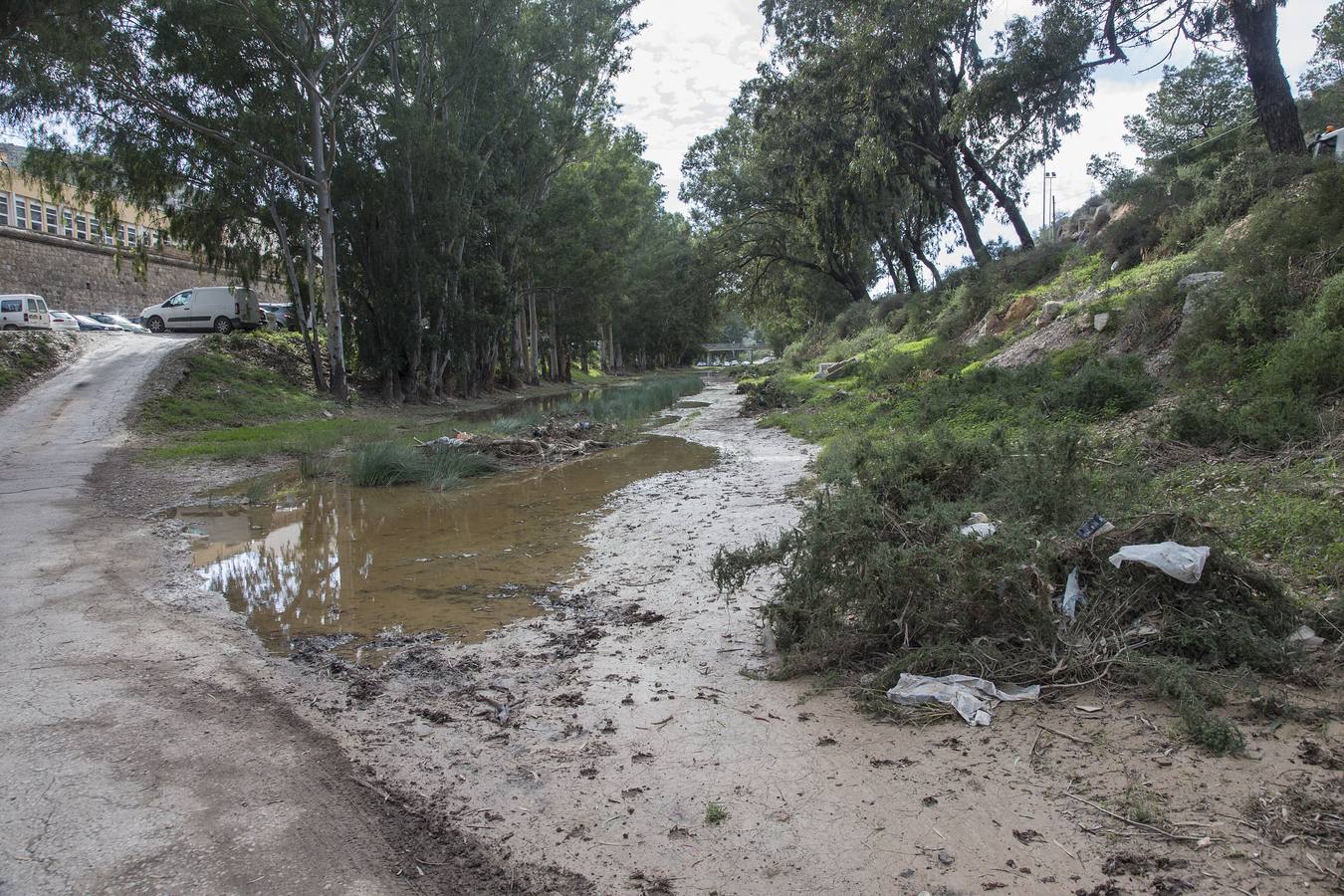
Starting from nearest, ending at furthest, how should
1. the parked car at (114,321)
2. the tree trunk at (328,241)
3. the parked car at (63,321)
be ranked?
the tree trunk at (328,241), the parked car at (63,321), the parked car at (114,321)

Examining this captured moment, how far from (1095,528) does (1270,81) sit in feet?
47.3

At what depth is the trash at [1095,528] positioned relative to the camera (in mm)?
4504

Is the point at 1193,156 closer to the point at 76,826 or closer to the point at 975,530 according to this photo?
the point at 975,530

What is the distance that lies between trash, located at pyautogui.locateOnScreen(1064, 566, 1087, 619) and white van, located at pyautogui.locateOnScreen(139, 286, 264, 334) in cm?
3332

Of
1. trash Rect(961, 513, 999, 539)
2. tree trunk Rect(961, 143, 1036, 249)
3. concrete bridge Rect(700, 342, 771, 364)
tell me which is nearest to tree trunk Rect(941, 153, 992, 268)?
tree trunk Rect(961, 143, 1036, 249)

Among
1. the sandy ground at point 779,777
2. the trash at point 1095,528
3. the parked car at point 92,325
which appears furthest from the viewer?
the parked car at point 92,325

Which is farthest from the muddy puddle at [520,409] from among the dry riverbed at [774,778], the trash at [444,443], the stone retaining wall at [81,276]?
the dry riverbed at [774,778]

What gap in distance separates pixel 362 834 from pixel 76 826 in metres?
1.12

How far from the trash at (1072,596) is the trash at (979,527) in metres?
0.53

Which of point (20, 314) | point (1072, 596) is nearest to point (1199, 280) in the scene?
point (1072, 596)

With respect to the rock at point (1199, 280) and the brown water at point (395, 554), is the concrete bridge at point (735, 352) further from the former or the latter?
the brown water at point (395, 554)

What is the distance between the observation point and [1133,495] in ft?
17.7

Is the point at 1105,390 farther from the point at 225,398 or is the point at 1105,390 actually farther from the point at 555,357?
the point at 555,357

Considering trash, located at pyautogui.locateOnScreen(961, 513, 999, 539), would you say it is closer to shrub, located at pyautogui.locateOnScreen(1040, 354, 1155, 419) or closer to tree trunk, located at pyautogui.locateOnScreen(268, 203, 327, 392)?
shrub, located at pyautogui.locateOnScreen(1040, 354, 1155, 419)
